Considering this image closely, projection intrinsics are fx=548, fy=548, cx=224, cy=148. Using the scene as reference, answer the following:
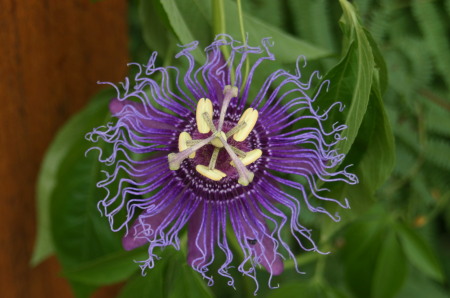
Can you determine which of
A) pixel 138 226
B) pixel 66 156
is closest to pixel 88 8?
pixel 66 156

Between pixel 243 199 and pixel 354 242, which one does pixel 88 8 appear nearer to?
pixel 243 199

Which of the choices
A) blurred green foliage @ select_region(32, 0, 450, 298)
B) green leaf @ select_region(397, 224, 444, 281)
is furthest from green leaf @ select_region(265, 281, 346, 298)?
green leaf @ select_region(397, 224, 444, 281)

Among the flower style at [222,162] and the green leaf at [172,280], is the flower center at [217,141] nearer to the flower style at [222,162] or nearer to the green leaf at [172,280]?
the flower style at [222,162]

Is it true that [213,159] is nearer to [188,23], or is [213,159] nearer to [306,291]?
[188,23]

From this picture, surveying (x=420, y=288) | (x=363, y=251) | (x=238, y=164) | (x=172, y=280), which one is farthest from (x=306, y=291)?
(x=420, y=288)

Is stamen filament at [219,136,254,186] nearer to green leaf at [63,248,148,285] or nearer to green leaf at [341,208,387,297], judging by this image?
green leaf at [63,248,148,285]

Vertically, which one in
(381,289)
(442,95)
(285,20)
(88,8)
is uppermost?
(88,8)

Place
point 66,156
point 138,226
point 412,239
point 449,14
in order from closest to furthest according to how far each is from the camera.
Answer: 1. point 138,226
2. point 66,156
3. point 412,239
4. point 449,14

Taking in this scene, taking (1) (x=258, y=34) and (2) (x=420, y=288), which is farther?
(2) (x=420, y=288)
